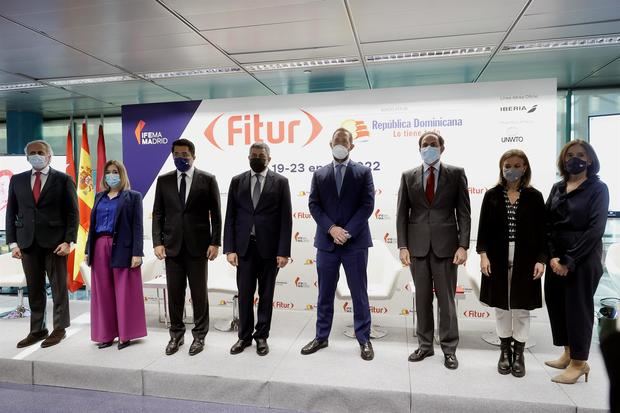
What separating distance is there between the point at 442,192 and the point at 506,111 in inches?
69.1

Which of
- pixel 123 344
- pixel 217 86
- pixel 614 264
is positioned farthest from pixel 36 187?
pixel 614 264

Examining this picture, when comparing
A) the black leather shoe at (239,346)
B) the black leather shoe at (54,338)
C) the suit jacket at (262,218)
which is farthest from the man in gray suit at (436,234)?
the black leather shoe at (54,338)

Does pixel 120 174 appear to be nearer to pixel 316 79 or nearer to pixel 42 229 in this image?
pixel 42 229

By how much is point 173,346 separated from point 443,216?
2.31 meters

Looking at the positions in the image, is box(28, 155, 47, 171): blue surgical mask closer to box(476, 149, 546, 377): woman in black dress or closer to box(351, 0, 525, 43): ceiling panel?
box(351, 0, 525, 43): ceiling panel

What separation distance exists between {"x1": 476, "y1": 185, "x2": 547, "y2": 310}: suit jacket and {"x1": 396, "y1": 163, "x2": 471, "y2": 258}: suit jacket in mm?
202

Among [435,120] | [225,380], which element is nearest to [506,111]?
[435,120]

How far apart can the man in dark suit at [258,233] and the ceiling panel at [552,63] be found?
2682 millimetres

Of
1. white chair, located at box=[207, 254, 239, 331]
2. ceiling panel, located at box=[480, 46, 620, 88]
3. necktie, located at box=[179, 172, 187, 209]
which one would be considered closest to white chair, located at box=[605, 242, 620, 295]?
ceiling panel, located at box=[480, 46, 620, 88]

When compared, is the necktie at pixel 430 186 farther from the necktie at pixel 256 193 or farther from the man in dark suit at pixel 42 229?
the man in dark suit at pixel 42 229

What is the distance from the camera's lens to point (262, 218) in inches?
125

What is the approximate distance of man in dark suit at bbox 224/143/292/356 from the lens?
3184 mm

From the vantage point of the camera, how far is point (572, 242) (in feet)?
8.62

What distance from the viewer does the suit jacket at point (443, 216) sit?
296 cm
